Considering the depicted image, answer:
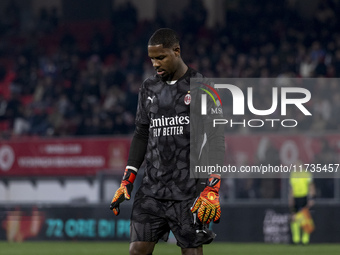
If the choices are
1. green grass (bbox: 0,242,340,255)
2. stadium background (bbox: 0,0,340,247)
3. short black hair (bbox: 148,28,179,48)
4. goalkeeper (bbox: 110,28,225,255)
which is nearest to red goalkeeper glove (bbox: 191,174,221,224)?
goalkeeper (bbox: 110,28,225,255)

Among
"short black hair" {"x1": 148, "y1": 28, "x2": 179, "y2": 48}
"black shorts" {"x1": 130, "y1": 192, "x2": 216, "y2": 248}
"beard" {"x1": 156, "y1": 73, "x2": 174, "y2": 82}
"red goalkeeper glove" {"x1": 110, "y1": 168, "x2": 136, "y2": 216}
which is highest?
"short black hair" {"x1": 148, "y1": 28, "x2": 179, "y2": 48}

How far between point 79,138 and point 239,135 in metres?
4.33

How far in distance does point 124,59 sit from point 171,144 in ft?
57.1

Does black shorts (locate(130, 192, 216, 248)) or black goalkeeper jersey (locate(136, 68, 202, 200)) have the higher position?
black goalkeeper jersey (locate(136, 68, 202, 200))

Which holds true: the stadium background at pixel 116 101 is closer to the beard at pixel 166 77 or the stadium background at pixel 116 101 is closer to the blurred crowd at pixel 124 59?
the blurred crowd at pixel 124 59

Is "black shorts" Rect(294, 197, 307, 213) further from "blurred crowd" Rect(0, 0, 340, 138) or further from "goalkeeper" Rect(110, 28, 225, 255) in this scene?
"goalkeeper" Rect(110, 28, 225, 255)

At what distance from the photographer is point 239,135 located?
15.9m

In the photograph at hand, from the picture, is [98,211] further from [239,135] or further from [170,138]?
[170,138]

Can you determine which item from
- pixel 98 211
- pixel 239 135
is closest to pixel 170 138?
pixel 239 135

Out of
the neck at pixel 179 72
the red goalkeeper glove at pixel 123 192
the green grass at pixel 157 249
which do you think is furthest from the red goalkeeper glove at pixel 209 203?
the green grass at pixel 157 249

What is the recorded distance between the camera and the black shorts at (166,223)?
556 cm

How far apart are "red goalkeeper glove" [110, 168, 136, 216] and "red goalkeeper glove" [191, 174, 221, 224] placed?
0.56 m

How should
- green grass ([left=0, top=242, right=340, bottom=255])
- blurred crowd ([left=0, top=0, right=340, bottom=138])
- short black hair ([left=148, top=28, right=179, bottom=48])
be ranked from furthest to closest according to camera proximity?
1. blurred crowd ([left=0, top=0, right=340, bottom=138])
2. green grass ([left=0, top=242, right=340, bottom=255])
3. short black hair ([left=148, top=28, right=179, bottom=48])

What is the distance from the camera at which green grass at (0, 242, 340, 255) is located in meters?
14.2
